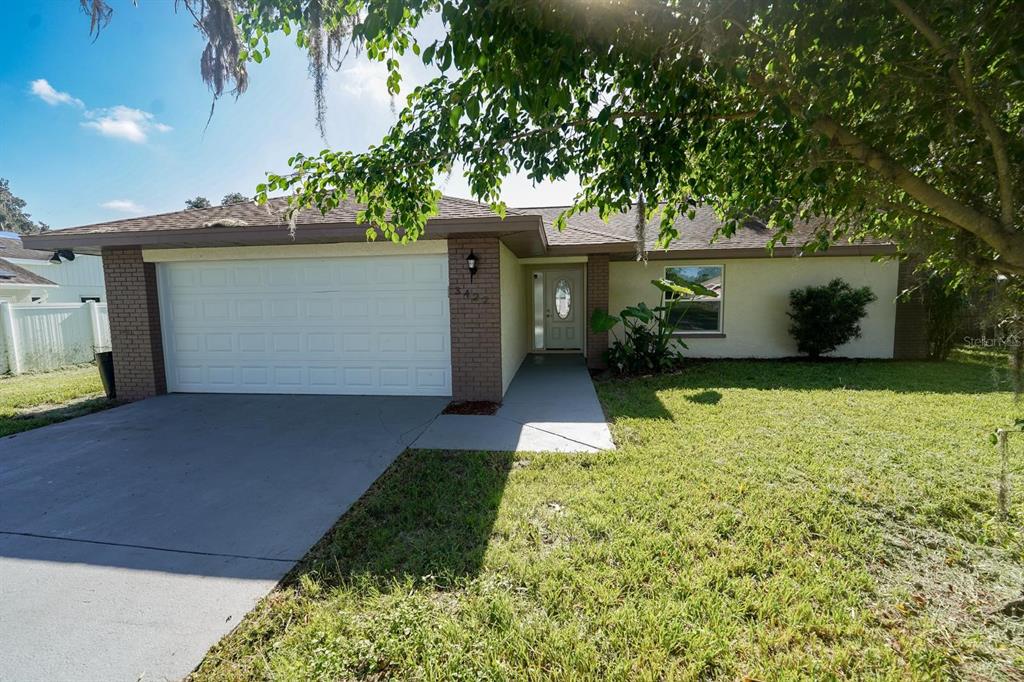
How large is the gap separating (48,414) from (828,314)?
48.6 ft

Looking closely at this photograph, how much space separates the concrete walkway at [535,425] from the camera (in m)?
5.16

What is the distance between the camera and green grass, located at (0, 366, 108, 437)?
6500mm

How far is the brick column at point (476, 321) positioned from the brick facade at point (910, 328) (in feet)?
33.1

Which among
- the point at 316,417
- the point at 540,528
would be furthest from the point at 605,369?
the point at 540,528

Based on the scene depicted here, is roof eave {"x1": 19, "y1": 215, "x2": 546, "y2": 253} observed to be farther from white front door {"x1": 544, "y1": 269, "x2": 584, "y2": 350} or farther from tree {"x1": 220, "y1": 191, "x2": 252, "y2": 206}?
white front door {"x1": 544, "y1": 269, "x2": 584, "y2": 350}

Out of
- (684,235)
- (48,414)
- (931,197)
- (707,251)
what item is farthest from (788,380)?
(48,414)

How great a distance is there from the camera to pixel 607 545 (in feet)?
9.99

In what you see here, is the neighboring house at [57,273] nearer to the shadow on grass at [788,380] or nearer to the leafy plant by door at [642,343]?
the leafy plant by door at [642,343]

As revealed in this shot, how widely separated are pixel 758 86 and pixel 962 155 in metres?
1.41

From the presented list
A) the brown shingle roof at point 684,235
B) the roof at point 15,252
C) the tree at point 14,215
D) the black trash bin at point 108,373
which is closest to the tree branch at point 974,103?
the brown shingle roof at point 684,235

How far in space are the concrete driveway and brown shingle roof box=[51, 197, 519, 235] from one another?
295cm

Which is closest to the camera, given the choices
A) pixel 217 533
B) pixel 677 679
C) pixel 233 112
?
pixel 677 679

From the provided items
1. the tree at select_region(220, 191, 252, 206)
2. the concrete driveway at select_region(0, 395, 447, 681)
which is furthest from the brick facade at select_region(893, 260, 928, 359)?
the tree at select_region(220, 191, 252, 206)

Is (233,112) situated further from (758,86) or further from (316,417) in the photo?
(758,86)
